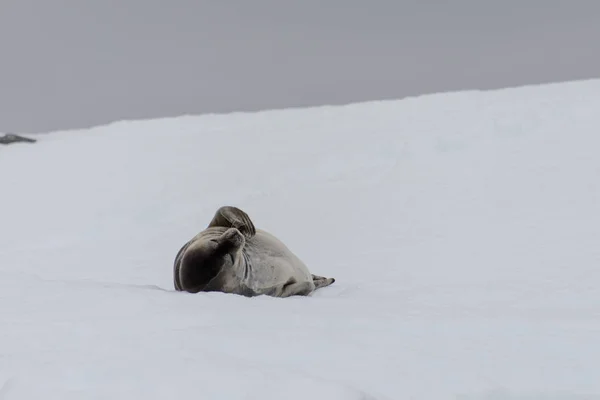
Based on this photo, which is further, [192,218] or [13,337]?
[192,218]

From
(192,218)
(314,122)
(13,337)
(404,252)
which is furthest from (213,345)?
(314,122)

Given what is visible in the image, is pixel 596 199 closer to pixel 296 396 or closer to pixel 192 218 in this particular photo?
pixel 192 218

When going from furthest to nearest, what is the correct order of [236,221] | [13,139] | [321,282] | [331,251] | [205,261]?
[13,139] < [331,251] < [321,282] < [236,221] < [205,261]

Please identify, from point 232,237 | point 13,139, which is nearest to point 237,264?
point 232,237

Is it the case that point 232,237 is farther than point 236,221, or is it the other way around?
point 236,221

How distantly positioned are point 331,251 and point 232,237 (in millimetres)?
2235

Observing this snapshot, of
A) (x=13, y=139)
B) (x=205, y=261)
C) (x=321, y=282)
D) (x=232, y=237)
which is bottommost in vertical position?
(x=321, y=282)

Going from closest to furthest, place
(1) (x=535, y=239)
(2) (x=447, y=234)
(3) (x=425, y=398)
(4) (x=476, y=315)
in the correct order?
(3) (x=425, y=398) → (4) (x=476, y=315) → (1) (x=535, y=239) → (2) (x=447, y=234)

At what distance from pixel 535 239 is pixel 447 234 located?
27.4 inches

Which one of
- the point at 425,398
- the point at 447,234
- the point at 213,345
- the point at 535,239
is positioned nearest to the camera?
the point at 425,398

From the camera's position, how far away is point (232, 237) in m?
3.04

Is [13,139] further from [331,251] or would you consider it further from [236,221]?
[236,221]

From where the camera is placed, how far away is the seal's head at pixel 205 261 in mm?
3027

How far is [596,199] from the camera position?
529 centimetres
